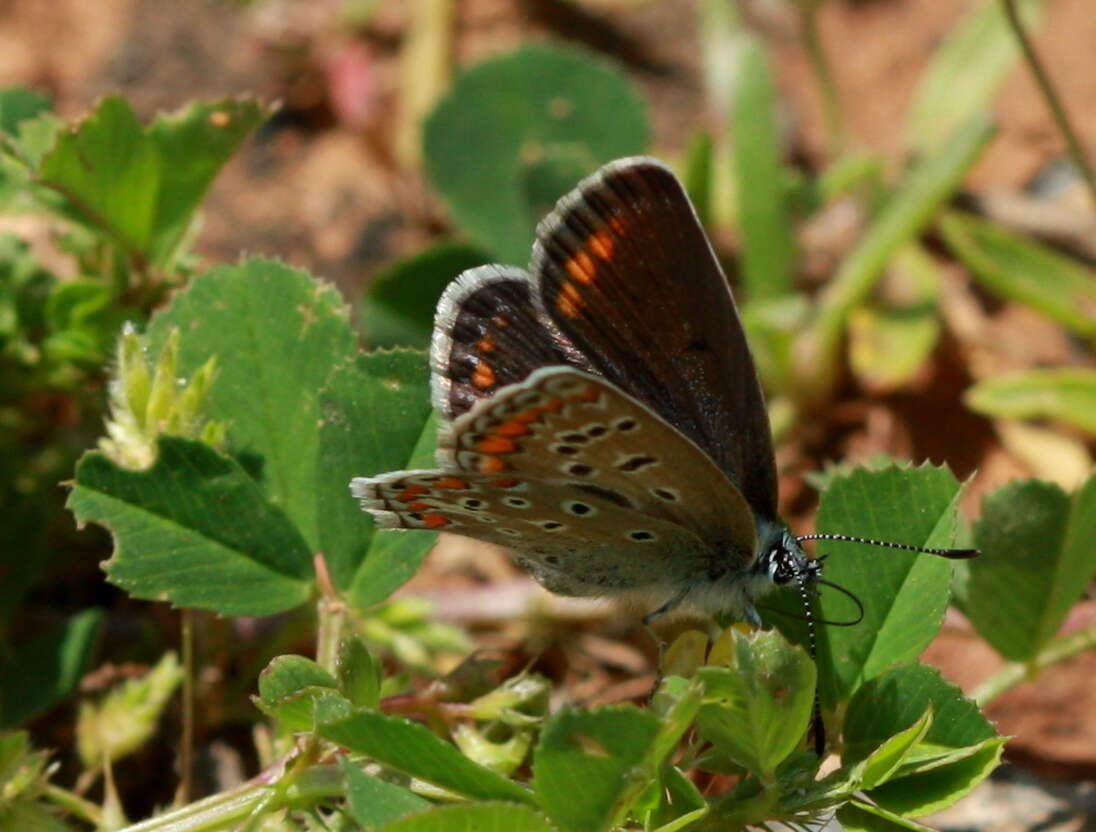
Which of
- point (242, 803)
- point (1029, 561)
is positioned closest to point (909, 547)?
point (1029, 561)

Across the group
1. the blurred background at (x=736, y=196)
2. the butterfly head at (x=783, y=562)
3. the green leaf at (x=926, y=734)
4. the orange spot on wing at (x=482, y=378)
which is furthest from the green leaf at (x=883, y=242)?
the green leaf at (x=926, y=734)

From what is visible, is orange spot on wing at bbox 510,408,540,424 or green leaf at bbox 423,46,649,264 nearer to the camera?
orange spot on wing at bbox 510,408,540,424

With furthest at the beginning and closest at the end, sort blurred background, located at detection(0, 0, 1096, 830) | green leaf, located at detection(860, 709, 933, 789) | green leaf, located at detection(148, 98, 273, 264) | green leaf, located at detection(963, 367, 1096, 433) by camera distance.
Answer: green leaf, located at detection(963, 367, 1096, 433) → blurred background, located at detection(0, 0, 1096, 830) → green leaf, located at detection(148, 98, 273, 264) → green leaf, located at detection(860, 709, 933, 789)

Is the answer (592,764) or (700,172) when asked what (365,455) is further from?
(700,172)

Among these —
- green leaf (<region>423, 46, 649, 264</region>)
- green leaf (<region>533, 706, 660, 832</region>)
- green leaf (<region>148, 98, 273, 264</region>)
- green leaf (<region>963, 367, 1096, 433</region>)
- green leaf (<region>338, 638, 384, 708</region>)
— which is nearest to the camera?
green leaf (<region>533, 706, 660, 832</region>)

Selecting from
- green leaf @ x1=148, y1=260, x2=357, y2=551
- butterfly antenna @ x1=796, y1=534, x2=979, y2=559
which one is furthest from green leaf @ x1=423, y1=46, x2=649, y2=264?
butterfly antenna @ x1=796, y1=534, x2=979, y2=559

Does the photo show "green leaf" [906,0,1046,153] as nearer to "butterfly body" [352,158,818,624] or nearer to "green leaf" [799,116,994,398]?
"green leaf" [799,116,994,398]

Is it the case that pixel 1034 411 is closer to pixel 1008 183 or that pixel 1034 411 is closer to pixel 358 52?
pixel 1008 183

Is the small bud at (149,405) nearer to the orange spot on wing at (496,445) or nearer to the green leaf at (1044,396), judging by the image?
the orange spot on wing at (496,445)
